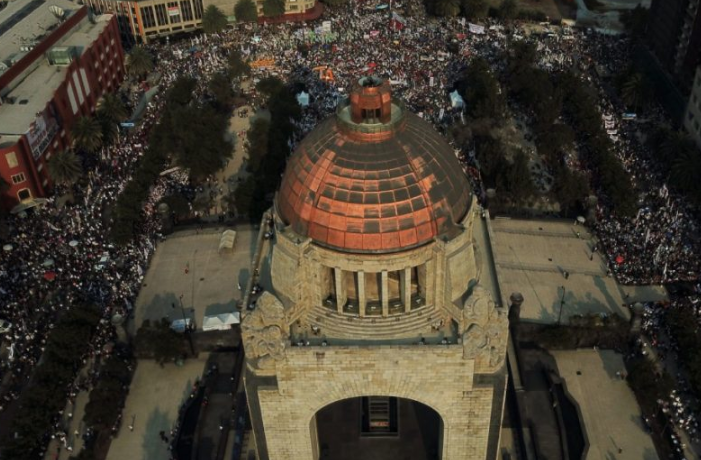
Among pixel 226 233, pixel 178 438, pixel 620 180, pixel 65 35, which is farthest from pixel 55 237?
pixel 620 180

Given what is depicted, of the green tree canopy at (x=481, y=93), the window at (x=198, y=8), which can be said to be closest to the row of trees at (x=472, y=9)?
the green tree canopy at (x=481, y=93)

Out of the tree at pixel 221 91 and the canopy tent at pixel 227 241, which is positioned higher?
the tree at pixel 221 91

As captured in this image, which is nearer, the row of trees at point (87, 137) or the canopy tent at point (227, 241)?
the canopy tent at point (227, 241)

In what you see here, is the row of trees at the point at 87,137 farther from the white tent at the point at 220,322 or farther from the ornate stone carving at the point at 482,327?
the ornate stone carving at the point at 482,327

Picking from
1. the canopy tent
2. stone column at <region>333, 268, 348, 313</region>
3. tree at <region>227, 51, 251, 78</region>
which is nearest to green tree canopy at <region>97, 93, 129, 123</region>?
tree at <region>227, 51, 251, 78</region>

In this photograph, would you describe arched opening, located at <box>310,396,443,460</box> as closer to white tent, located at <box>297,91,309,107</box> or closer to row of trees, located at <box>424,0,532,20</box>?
white tent, located at <box>297,91,309,107</box>

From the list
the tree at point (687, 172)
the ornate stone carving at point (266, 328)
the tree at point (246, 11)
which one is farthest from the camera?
the tree at point (246, 11)

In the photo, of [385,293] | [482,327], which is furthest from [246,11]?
[482,327]
